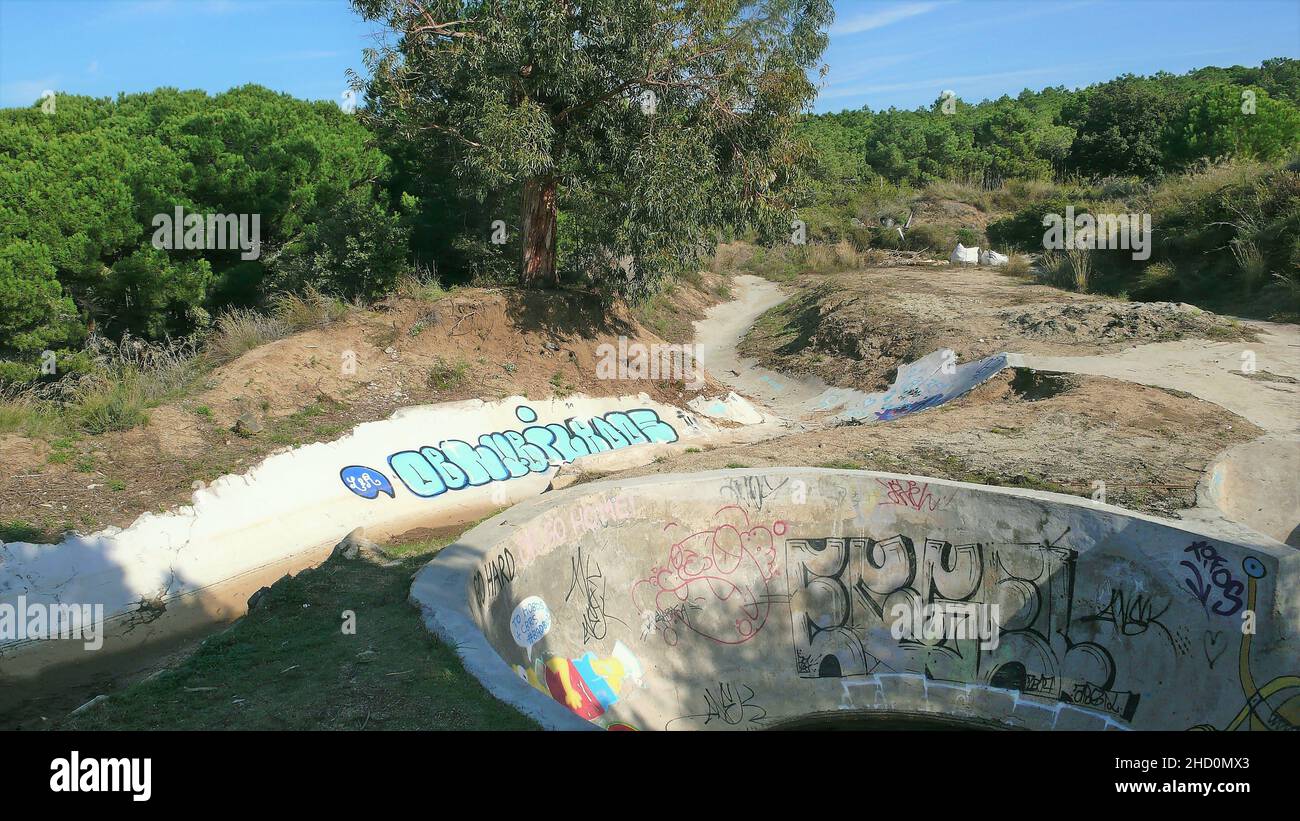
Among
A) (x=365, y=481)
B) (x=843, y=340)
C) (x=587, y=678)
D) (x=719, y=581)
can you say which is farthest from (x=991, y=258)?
(x=587, y=678)

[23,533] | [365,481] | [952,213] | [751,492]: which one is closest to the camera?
[23,533]

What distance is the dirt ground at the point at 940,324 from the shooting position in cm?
2289

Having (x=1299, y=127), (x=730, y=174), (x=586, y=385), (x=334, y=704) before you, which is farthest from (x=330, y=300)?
(x=1299, y=127)

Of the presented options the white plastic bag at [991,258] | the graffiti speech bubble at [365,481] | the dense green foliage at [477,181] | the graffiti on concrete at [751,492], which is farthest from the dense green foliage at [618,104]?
the white plastic bag at [991,258]

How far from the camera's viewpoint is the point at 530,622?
11.5 meters

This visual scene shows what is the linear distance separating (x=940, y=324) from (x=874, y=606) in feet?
48.3

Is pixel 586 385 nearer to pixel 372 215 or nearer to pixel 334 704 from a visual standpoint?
pixel 372 215

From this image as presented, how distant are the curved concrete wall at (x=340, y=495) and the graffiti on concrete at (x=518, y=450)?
33 millimetres

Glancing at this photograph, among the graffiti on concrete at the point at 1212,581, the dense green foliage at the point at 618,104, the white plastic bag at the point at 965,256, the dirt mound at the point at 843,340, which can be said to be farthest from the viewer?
the white plastic bag at the point at 965,256

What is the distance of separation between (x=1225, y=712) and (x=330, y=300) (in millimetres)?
20430

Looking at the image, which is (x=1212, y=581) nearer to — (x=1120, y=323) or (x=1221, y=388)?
(x=1221, y=388)

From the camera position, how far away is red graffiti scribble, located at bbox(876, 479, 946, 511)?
13.4m

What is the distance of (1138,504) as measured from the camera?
13.1 m

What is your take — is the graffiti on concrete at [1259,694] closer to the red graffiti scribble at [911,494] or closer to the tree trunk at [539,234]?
the red graffiti scribble at [911,494]
